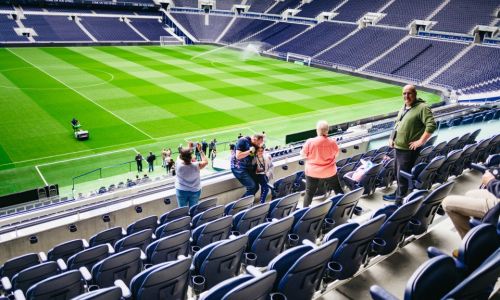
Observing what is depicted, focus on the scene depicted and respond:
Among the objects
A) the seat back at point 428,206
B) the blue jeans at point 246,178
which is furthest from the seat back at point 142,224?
the seat back at point 428,206

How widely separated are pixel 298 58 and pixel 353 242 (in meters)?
43.3

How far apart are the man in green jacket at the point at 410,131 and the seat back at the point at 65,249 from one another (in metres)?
5.00

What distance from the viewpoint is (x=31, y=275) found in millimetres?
4848

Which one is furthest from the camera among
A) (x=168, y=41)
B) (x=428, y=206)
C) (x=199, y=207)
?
(x=168, y=41)

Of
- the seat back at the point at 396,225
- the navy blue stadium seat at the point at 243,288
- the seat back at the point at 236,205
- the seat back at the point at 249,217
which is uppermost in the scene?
the navy blue stadium seat at the point at 243,288

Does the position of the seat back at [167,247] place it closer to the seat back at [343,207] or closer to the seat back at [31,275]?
the seat back at [31,275]

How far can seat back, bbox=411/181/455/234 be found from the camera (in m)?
5.24

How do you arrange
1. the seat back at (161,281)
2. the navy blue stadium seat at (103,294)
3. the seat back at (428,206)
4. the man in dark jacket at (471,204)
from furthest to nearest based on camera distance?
the seat back at (428,206) → the man in dark jacket at (471,204) → the seat back at (161,281) → the navy blue stadium seat at (103,294)

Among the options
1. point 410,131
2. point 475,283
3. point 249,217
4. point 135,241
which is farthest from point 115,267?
point 410,131

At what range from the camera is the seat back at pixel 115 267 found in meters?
4.55

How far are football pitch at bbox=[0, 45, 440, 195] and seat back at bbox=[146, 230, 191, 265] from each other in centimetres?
1209

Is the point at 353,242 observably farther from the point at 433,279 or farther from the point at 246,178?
the point at 246,178

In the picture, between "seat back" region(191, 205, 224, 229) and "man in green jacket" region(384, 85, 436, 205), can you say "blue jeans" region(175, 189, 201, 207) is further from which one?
"man in green jacket" region(384, 85, 436, 205)

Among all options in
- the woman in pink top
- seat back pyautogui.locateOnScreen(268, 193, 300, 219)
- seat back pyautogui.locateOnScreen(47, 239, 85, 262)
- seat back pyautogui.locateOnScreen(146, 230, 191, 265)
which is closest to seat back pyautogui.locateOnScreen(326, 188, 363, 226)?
seat back pyautogui.locateOnScreen(268, 193, 300, 219)
